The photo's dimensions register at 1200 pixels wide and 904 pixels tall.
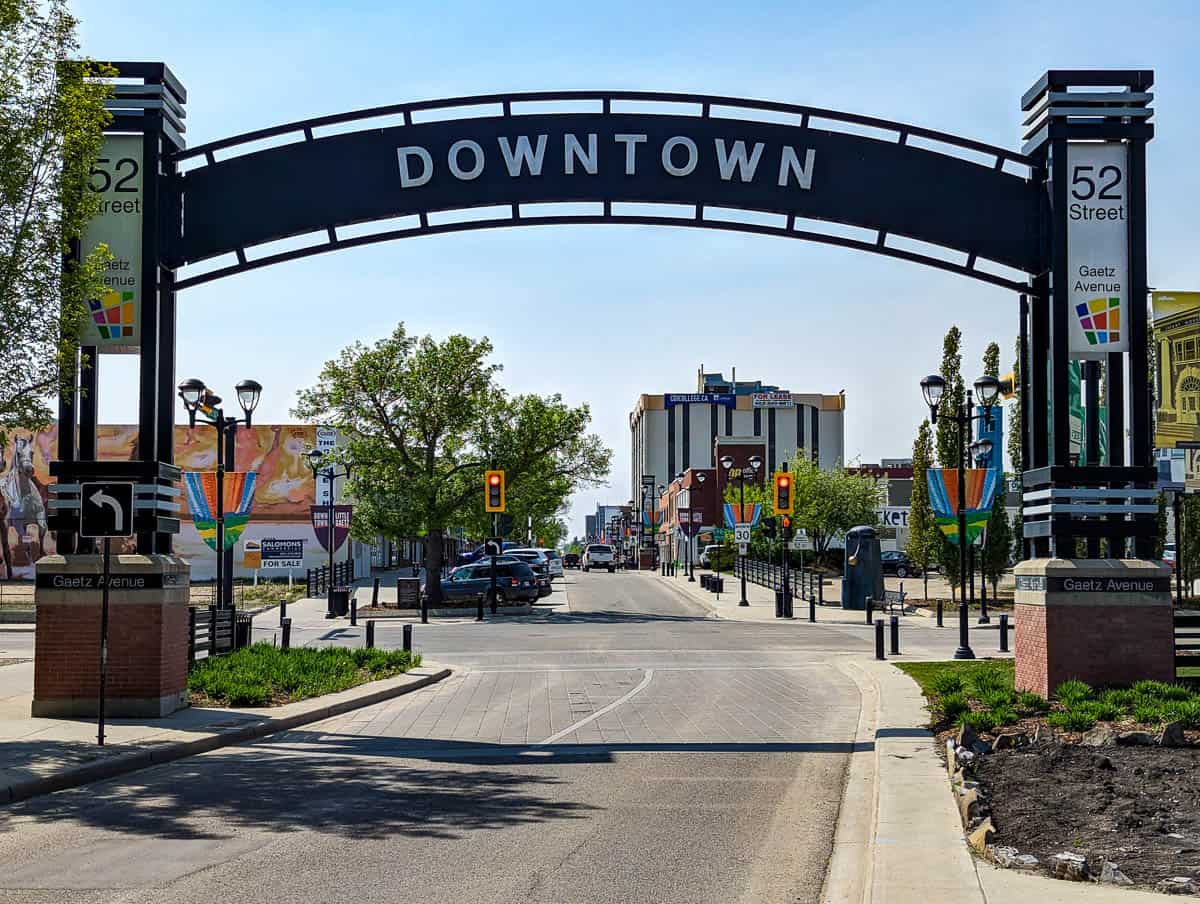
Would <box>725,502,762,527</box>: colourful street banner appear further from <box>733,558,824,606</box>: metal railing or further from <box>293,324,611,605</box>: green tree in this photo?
<box>293,324,611,605</box>: green tree

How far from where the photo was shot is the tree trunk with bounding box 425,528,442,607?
151 ft

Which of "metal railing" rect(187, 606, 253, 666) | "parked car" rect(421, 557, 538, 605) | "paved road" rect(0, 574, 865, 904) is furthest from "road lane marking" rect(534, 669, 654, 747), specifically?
"parked car" rect(421, 557, 538, 605)

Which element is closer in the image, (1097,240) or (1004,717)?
(1004,717)

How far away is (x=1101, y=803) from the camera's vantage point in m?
8.87

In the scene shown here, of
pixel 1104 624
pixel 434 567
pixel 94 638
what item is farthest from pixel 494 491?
pixel 1104 624

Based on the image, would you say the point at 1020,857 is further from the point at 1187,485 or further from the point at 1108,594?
the point at 1187,485

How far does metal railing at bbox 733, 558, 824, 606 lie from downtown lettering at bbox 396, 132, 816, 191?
31625mm

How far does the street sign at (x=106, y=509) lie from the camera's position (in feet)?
45.0

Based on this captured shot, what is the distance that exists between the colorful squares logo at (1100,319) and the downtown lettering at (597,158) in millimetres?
3679

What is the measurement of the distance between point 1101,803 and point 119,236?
13.1 metres

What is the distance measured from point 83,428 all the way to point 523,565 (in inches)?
1224

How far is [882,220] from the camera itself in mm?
16625

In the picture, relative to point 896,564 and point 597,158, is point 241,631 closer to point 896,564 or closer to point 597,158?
point 597,158

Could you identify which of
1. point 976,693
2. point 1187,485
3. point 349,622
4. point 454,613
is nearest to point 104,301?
point 976,693
